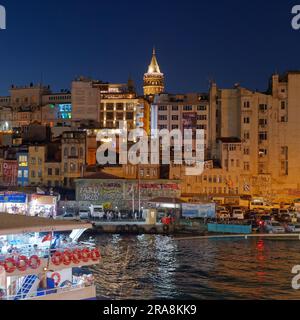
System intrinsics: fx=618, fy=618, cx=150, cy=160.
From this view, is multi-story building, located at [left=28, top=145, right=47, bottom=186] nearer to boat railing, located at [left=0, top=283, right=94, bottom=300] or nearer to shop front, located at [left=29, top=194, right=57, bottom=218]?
shop front, located at [left=29, top=194, right=57, bottom=218]

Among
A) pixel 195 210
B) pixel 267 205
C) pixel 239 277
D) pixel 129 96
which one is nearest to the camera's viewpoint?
pixel 239 277

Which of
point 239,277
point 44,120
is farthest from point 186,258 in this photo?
point 44,120

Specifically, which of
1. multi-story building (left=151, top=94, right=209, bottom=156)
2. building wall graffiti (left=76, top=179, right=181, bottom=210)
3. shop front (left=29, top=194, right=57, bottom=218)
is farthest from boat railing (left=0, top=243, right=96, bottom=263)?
multi-story building (left=151, top=94, right=209, bottom=156)

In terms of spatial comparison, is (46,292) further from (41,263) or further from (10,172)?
(10,172)

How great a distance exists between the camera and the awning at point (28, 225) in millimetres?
14516

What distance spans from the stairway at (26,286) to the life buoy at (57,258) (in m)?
0.59

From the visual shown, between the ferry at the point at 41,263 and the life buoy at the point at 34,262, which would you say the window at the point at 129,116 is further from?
the life buoy at the point at 34,262

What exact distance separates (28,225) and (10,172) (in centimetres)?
4328

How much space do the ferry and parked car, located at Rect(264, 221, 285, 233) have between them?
28.1 m

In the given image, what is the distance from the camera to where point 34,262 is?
14.9 m

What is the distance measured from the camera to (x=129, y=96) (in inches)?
2852

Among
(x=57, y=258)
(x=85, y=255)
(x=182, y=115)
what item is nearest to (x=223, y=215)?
(x=182, y=115)
